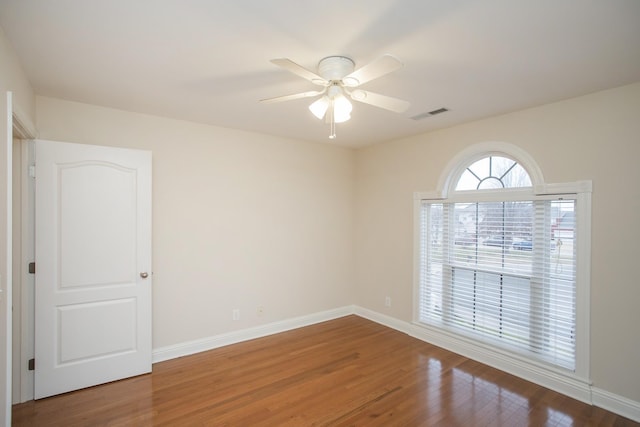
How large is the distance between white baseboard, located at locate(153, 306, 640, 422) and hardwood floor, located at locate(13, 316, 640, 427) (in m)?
0.09

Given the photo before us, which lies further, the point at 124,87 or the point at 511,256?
the point at 511,256

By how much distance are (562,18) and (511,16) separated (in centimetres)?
27

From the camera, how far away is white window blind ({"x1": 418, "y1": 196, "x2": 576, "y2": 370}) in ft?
9.55

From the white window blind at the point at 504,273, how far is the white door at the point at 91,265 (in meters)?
3.20

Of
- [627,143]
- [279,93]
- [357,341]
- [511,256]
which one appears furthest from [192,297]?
[627,143]

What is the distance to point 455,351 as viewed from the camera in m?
3.60

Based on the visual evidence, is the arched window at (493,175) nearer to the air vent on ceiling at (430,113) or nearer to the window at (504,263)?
the window at (504,263)

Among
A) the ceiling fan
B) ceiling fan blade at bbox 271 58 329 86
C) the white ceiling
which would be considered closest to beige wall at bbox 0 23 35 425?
the white ceiling

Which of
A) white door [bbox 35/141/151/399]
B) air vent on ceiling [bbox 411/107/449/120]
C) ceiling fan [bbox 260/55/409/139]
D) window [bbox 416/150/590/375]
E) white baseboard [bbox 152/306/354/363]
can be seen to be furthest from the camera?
white baseboard [bbox 152/306/354/363]

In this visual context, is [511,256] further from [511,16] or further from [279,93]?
[279,93]

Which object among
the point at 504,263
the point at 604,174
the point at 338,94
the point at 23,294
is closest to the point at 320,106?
the point at 338,94

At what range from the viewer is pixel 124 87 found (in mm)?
2600

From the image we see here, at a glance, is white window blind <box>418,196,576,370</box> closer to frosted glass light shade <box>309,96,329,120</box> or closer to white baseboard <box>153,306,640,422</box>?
white baseboard <box>153,306,640,422</box>

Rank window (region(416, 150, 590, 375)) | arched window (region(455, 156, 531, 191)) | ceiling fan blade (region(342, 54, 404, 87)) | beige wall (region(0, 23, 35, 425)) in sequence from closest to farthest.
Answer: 1. ceiling fan blade (region(342, 54, 404, 87))
2. beige wall (region(0, 23, 35, 425))
3. window (region(416, 150, 590, 375))
4. arched window (region(455, 156, 531, 191))
